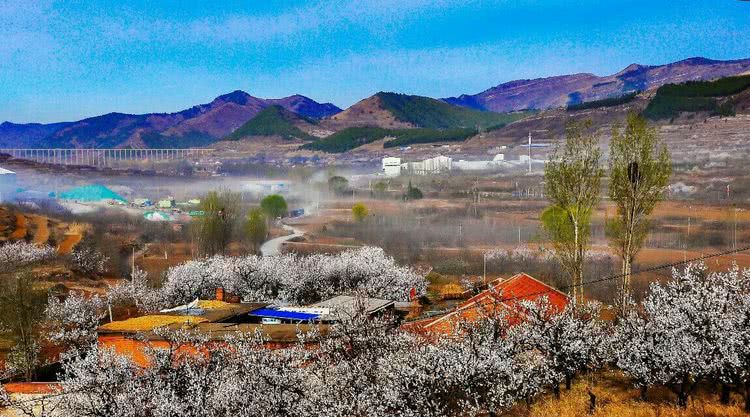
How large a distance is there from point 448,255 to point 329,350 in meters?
41.2

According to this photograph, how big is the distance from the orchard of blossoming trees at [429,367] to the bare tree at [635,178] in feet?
22.7

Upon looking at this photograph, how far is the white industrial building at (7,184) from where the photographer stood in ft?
310

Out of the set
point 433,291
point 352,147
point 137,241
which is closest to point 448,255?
point 433,291

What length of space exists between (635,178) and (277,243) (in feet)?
143

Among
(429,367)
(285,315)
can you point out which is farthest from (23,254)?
(429,367)

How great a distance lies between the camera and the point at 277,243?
64438 millimetres

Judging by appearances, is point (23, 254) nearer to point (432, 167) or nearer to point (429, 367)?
point (429, 367)

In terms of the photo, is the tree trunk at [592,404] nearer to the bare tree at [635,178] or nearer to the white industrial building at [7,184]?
the bare tree at [635,178]

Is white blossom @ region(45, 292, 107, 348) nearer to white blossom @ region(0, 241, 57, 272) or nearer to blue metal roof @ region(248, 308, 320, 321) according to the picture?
blue metal roof @ region(248, 308, 320, 321)

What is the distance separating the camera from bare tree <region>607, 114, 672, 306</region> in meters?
24.2

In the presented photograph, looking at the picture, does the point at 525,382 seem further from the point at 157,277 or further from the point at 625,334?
the point at 157,277

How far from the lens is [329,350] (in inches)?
629

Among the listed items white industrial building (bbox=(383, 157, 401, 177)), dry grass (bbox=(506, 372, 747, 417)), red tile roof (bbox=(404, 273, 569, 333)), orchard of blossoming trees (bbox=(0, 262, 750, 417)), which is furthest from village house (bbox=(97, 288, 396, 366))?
white industrial building (bbox=(383, 157, 401, 177))

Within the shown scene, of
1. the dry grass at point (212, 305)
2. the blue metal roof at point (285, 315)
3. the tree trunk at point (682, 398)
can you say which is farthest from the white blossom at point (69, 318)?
the tree trunk at point (682, 398)
